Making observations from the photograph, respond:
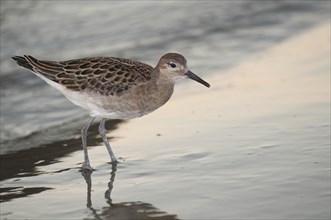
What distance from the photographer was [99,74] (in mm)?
9164

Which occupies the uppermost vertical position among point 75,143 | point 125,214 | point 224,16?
point 224,16

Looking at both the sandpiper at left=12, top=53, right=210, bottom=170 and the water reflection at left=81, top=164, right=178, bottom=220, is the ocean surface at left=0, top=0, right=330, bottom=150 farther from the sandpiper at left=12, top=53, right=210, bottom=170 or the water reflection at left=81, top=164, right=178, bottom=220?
the water reflection at left=81, top=164, right=178, bottom=220

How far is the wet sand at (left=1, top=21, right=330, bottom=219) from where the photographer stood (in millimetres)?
7125

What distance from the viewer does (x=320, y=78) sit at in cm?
1066

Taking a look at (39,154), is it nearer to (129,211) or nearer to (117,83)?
(117,83)

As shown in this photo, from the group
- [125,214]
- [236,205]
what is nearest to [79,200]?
[125,214]

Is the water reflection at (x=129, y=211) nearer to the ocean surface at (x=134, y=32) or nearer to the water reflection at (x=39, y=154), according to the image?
the water reflection at (x=39, y=154)

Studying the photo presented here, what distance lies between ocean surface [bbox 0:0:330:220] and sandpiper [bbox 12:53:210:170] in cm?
42

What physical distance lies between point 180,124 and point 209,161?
1.47 m

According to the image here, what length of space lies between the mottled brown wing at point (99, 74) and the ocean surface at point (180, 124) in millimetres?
666

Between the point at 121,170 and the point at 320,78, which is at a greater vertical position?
the point at 320,78

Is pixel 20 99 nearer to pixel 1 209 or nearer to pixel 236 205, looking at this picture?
pixel 1 209

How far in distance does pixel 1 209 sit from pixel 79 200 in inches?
26.8

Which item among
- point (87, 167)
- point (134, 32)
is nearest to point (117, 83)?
point (87, 167)
